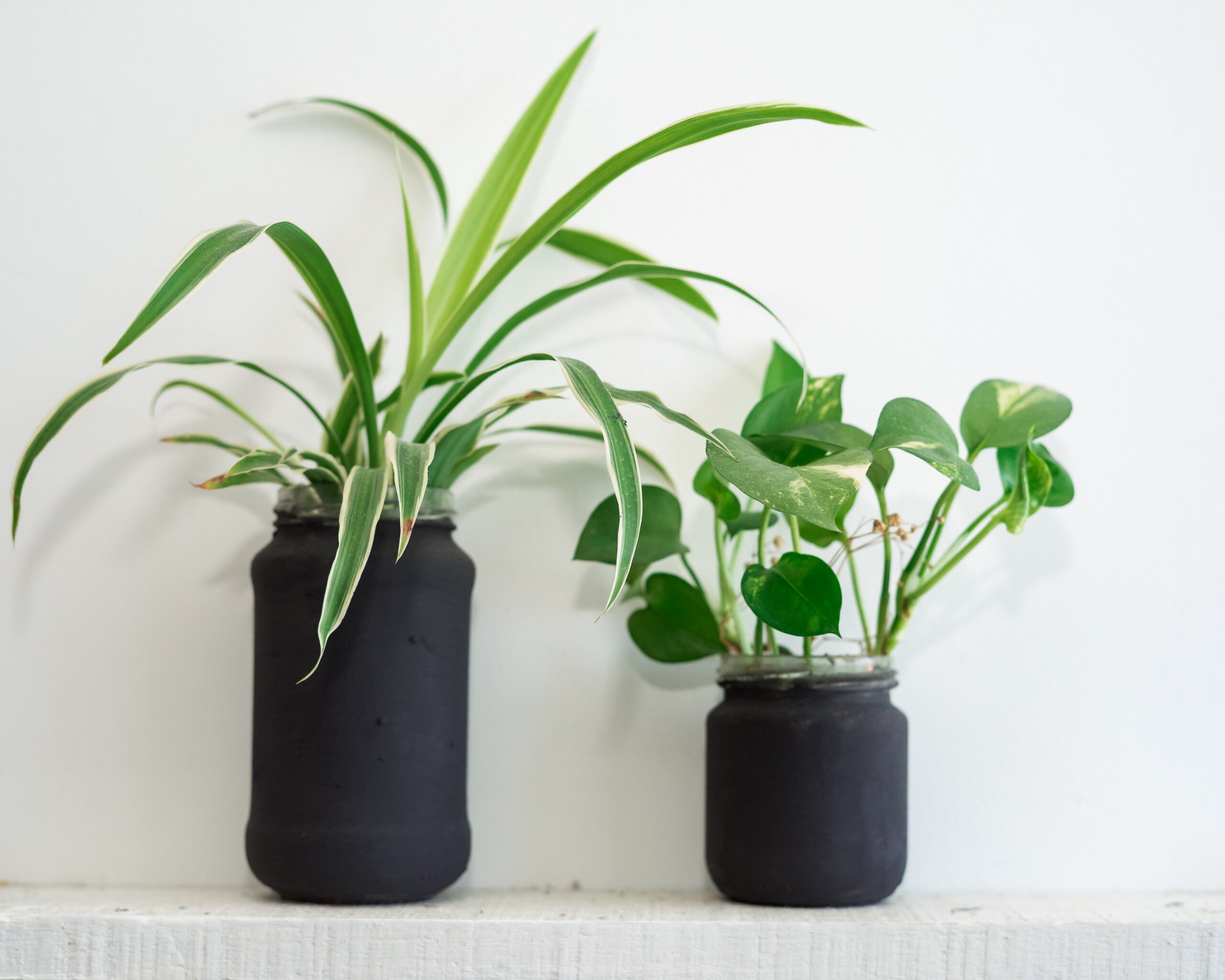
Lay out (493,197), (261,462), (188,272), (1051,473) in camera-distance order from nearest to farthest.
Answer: (188,272) < (261,462) < (1051,473) < (493,197)

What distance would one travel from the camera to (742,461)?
0.61 metres

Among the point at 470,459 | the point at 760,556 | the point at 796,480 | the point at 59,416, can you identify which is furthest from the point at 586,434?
the point at 59,416

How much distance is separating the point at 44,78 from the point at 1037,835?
126 centimetres

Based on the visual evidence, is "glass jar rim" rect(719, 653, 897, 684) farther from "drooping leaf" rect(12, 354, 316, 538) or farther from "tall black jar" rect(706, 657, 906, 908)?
"drooping leaf" rect(12, 354, 316, 538)

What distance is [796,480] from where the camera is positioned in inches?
23.6

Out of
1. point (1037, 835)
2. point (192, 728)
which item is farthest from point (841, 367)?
point (192, 728)

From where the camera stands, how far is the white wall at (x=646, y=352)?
0.90 metres

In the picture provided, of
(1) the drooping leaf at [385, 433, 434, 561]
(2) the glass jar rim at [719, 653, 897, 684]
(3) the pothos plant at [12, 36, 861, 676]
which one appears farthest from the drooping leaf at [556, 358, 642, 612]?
(2) the glass jar rim at [719, 653, 897, 684]

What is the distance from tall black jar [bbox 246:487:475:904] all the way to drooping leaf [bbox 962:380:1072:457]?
0.45 meters

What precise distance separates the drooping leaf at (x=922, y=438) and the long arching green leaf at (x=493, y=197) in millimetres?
398

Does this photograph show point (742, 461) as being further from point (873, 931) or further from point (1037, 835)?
point (1037, 835)

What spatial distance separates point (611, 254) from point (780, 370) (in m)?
0.20

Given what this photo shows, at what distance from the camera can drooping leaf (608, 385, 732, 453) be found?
633mm

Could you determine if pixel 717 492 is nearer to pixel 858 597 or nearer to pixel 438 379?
pixel 858 597
